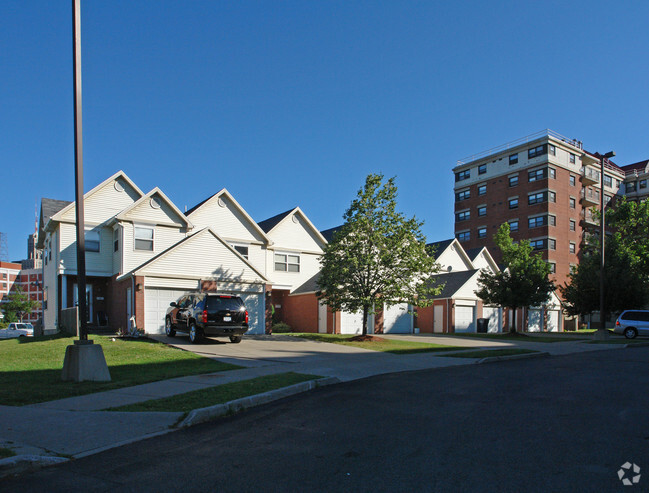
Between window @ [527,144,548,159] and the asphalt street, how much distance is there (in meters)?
57.8

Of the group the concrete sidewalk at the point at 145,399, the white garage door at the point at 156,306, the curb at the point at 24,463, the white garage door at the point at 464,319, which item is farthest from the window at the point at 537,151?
the curb at the point at 24,463

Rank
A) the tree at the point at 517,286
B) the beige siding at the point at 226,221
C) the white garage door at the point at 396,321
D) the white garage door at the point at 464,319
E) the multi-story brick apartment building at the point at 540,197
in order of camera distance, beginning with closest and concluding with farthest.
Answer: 1. the beige siding at the point at 226,221
2. the tree at the point at 517,286
3. the white garage door at the point at 396,321
4. the white garage door at the point at 464,319
5. the multi-story brick apartment building at the point at 540,197

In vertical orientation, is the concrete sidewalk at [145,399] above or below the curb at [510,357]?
above

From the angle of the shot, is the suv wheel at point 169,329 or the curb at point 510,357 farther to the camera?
the suv wheel at point 169,329

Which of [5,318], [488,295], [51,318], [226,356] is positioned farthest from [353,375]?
[5,318]

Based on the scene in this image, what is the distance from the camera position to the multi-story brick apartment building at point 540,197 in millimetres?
61969

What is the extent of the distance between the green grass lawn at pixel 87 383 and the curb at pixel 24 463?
393cm

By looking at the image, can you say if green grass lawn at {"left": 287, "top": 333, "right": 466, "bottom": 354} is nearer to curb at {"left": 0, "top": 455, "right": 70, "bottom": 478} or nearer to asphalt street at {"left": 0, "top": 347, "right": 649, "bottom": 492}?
asphalt street at {"left": 0, "top": 347, "right": 649, "bottom": 492}

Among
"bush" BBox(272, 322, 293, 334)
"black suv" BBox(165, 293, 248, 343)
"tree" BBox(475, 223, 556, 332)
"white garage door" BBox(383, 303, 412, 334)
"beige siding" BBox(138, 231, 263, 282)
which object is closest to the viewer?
"black suv" BBox(165, 293, 248, 343)

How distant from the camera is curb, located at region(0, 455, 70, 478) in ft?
18.2

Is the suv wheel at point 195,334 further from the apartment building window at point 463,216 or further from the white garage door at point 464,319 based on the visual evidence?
the apartment building window at point 463,216

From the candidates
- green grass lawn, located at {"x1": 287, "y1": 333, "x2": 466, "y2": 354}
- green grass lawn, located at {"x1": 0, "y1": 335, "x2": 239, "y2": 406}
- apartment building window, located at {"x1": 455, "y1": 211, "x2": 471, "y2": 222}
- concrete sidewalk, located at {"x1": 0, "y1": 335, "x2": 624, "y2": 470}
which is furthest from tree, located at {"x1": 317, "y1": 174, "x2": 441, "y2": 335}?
apartment building window, located at {"x1": 455, "y1": 211, "x2": 471, "y2": 222}

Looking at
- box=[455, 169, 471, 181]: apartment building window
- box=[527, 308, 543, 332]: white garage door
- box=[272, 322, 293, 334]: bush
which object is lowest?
box=[527, 308, 543, 332]: white garage door

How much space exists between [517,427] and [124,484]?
4928 millimetres
